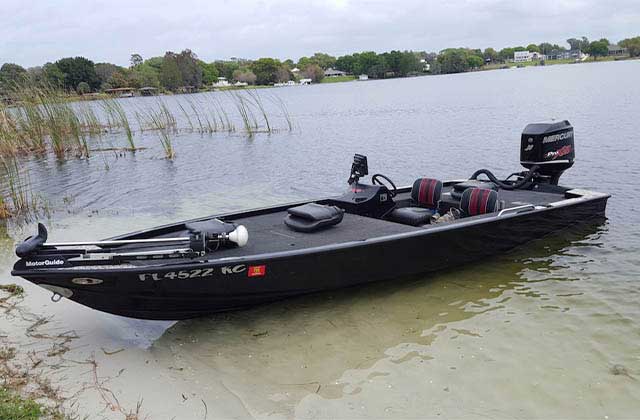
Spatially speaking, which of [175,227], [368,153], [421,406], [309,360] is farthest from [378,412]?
[368,153]

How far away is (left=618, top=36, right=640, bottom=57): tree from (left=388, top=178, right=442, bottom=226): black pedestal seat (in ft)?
446

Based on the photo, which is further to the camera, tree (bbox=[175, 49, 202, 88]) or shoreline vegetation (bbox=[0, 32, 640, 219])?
tree (bbox=[175, 49, 202, 88])

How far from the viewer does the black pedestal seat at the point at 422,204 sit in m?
7.46

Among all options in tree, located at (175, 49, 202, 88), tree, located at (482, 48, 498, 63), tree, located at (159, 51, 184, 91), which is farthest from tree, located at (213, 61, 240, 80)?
tree, located at (482, 48, 498, 63)

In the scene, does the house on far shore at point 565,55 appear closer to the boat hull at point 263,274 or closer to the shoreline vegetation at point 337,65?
the shoreline vegetation at point 337,65

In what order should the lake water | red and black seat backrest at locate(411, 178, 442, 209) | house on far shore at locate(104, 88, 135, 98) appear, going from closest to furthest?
1. the lake water
2. red and black seat backrest at locate(411, 178, 442, 209)
3. house on far shore at locate(104, 88, 135, 98)

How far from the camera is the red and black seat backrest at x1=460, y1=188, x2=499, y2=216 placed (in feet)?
24.0

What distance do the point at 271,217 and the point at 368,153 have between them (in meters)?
12.1

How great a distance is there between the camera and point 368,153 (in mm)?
19094

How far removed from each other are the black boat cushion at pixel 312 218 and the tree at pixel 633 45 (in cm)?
13812

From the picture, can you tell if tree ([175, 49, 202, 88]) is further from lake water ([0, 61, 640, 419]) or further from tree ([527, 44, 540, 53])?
tree ([527, 44, 540, 53])

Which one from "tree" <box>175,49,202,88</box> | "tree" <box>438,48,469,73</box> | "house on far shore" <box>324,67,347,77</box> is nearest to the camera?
"tree" <box>175,49,202,88</box>

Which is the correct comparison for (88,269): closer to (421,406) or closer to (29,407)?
(29,407)

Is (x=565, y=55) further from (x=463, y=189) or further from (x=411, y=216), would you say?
(x=411, y=216)
